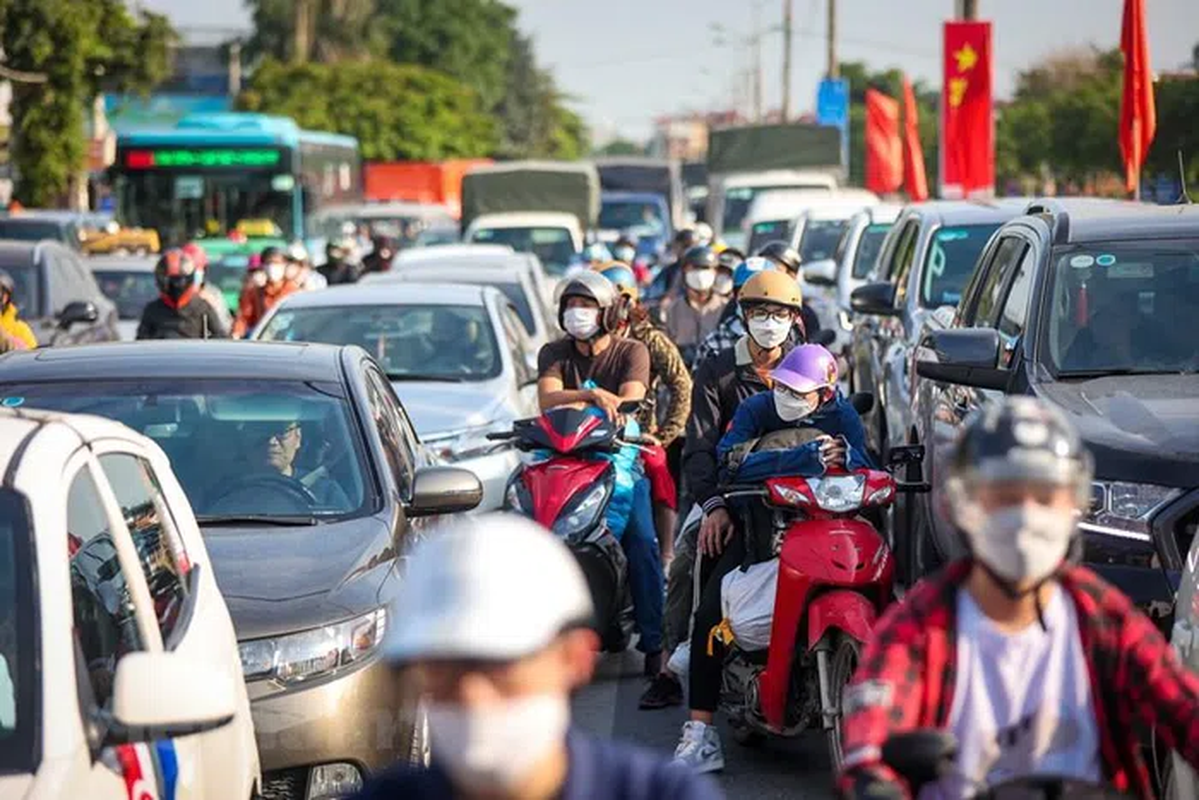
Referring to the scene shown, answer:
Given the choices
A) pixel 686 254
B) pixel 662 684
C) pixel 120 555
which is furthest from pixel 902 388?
pixel 120 555

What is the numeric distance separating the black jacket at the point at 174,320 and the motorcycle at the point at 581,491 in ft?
20.7

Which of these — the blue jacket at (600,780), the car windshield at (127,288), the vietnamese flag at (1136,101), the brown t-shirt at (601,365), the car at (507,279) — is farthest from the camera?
the car windshield at (127,288)

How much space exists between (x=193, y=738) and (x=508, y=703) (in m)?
2.31

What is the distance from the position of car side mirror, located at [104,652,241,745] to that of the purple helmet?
4.08 metres

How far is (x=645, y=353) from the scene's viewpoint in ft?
37.2

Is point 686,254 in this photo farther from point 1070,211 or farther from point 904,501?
point 1070,211

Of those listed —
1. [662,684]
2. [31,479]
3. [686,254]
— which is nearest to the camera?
[31,479]

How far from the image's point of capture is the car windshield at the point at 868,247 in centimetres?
2144

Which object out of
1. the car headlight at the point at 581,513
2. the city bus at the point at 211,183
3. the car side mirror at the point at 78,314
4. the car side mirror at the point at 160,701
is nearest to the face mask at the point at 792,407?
the car headlight at the point at 581,513

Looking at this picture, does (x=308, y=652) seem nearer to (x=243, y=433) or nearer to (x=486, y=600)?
(x=243, y=433)

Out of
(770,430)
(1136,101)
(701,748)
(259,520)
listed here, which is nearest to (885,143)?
(1136,101)

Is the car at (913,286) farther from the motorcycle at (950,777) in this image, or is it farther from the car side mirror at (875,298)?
the motorcycle at (950,777)

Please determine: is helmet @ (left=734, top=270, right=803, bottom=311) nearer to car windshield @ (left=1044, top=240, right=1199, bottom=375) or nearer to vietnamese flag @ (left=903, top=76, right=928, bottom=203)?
car windshield @ (left=1044, top=240, right=1199, bottom=375)

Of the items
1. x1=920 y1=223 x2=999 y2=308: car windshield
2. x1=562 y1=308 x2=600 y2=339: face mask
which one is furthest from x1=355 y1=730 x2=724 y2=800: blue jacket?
x1=920 y1=223 x2=999 y2=308: car windshield
